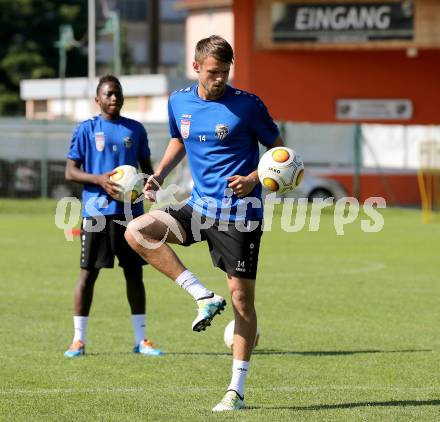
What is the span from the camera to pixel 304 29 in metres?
39.1

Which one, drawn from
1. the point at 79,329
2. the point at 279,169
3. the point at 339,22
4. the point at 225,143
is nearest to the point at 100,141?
the point at 79,329

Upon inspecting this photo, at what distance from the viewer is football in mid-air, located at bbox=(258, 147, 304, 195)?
8328 mm

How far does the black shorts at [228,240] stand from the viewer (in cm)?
842

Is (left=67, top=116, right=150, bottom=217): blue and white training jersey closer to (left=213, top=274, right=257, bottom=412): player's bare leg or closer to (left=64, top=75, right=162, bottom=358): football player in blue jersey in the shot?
(left=64, top=75, right=162, bottom=358): football player in blue jersey

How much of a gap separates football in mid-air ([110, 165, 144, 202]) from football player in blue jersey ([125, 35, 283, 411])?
2.02m

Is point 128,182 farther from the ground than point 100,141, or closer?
closer

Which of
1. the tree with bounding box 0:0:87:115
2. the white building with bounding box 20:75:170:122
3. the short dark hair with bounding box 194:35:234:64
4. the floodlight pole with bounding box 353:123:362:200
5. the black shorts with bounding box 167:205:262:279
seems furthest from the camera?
the tree with bounding box 0:0:87:115

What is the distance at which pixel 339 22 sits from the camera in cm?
3897

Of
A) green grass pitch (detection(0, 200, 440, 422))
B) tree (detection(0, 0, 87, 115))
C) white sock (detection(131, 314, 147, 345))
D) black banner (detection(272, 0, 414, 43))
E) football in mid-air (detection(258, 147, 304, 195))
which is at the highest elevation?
tree (detection(0, 0, 87, 115))

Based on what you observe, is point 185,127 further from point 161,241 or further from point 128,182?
point 128,182

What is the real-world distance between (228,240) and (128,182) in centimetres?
235

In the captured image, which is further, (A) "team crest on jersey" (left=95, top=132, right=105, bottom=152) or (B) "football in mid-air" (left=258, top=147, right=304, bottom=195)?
(A) "team crest on jersey" (left=95, top=132, right=105, bottom=152)

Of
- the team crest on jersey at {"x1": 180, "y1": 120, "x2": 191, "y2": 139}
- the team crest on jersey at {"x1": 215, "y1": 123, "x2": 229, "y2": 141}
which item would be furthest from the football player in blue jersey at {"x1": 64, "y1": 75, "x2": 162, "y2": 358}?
the team crest on jersey at {"x1": 215, "y1": 123, "x2": 229, "y2": 141}

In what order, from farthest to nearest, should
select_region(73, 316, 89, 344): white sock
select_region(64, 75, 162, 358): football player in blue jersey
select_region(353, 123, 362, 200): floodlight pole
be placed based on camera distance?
select_region(353, 123, 362, 200): floodlight pole → select_region(64, 75, 162, 358): football player in blue jersey → select_region(73, 316, 89, 344): white sock
